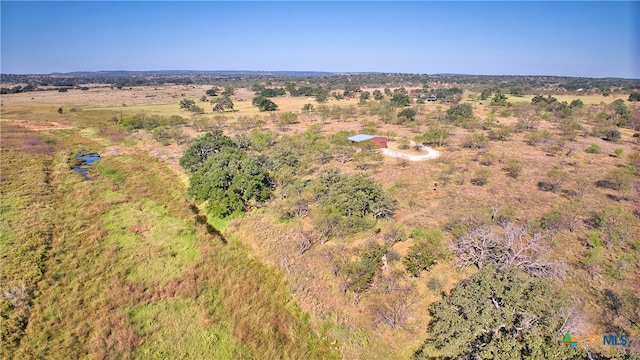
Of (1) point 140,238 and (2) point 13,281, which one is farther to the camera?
(1) point 140,238

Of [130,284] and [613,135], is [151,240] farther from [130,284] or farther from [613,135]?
[613,135]

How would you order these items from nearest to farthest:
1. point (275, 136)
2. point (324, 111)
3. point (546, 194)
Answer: point (546, 194)
point (275, 136)
point (324, 111)

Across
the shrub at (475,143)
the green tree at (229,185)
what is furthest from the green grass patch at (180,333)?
the shrub at (475,143)

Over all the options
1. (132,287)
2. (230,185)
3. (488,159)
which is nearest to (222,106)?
(230,185)

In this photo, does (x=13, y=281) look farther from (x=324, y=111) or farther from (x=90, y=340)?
(x=324, y=111)

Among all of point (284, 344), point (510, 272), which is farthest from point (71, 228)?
point (510, 272)

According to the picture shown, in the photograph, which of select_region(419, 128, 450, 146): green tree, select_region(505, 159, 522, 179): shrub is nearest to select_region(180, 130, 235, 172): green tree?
select_region(419, 128, 450, 146): green tree

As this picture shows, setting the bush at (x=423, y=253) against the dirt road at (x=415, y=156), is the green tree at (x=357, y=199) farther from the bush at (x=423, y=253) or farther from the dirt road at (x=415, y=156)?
the dirt road at (x=415, y=156)

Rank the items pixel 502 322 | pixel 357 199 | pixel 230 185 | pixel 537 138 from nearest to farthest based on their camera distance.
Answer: pixel 502 322 < pixel 357 199 < pixel 230 185 < pixel 537 138
